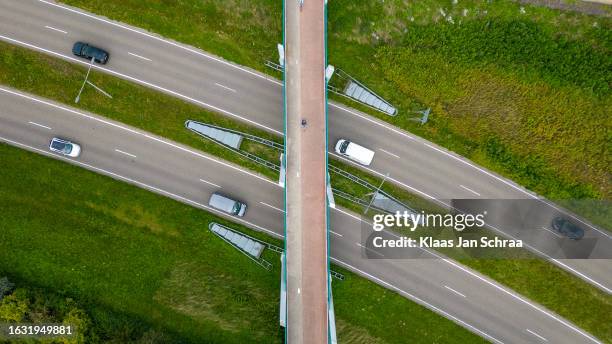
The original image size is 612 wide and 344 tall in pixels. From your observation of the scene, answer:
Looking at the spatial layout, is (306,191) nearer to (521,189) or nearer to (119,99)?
(119,99)

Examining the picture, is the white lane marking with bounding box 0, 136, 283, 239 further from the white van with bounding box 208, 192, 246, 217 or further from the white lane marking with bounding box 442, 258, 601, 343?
the white lane marking with bounding box 442, 258, 601, 343

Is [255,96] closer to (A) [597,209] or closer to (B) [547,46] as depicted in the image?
(B) [547,46]

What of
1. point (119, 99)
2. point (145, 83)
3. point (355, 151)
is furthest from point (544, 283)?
point (119, 99)

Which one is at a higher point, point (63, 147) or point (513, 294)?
point (513, 294)

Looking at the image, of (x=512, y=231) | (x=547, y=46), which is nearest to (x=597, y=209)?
(x=512, y=231)

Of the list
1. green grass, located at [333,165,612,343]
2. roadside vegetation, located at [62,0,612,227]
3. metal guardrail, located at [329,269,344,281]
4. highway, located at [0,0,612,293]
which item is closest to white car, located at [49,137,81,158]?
highway, located at [0,0,612,293]

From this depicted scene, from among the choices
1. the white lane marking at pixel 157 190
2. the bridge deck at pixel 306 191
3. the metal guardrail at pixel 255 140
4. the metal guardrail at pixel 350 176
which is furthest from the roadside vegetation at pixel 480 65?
the white lane marking at pixel 157 190
